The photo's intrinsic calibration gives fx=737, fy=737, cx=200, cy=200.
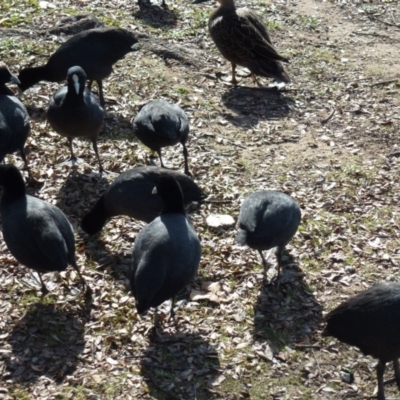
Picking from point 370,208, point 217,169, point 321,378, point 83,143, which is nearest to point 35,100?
point 83,143

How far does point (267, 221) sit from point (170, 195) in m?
0.92

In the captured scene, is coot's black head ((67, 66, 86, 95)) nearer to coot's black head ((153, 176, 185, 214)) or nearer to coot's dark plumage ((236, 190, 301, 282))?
coot's black head ((153, 176, 185, 214))

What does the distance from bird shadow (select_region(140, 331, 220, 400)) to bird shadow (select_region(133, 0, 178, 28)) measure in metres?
7.22

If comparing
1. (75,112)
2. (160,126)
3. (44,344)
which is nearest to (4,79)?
(75,112)

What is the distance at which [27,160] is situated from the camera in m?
8.80

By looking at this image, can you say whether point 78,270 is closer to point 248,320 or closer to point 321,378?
point 248,320

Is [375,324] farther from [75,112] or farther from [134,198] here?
[75,112]

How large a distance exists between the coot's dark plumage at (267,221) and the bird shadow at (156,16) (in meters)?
6.17

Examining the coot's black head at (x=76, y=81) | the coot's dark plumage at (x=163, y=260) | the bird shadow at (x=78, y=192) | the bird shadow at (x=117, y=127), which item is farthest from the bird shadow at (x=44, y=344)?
the bird shadow at (x=117, y=127)

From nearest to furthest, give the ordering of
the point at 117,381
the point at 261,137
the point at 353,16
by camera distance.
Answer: the point at 117,381 → the point at 261,137 → the point at 353,16

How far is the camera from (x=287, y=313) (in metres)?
6.72

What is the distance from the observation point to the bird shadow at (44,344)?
5.97 m

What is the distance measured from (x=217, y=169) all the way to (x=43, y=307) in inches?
119

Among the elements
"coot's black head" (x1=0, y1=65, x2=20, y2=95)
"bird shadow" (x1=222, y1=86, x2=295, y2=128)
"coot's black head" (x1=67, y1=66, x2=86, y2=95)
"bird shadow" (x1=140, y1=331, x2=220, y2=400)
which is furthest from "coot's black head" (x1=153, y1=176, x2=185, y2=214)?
"bird shadow" (x1=222, y1=86, x2=295, y2=128)
